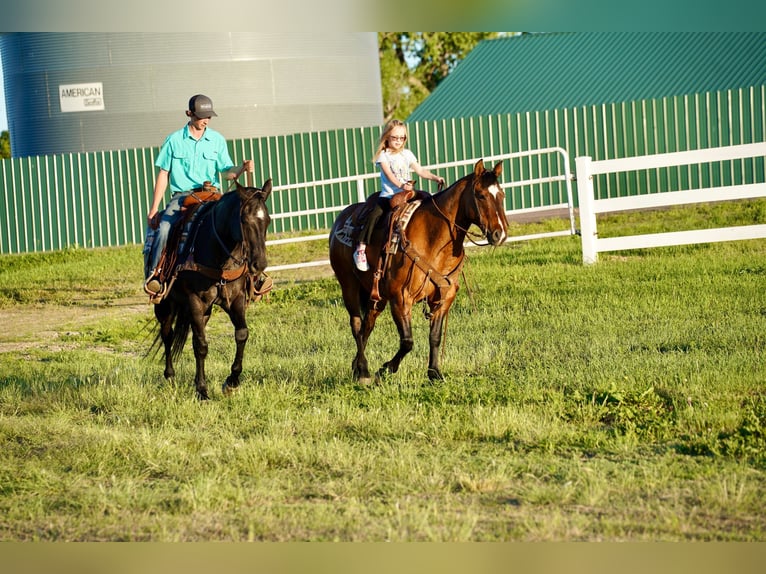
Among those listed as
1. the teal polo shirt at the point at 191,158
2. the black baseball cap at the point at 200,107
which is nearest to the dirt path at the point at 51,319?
the teal polo shirt at the point at 191,158

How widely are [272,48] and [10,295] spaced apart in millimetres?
11450

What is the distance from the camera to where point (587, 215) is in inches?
668

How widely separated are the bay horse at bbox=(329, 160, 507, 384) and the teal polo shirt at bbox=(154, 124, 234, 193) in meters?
1.42

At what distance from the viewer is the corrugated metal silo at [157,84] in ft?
90.3

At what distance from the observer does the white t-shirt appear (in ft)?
31.4

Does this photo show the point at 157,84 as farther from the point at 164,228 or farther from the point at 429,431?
the point at 429,431

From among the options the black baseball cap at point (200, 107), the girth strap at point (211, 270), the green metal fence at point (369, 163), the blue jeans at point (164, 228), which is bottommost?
the girth strap at point (211, 270)

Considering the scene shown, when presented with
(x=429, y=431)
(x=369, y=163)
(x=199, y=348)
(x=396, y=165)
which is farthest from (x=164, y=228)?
(x=369, y=163)

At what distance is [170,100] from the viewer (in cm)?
2783

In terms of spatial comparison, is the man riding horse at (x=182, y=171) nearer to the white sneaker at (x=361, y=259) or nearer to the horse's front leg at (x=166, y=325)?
the horse's front leg at (x=166, y=325)

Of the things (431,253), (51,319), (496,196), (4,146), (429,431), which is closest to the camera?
(429,431)

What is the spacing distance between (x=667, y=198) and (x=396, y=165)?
8.41 m

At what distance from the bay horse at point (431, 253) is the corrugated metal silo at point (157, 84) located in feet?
61.8
